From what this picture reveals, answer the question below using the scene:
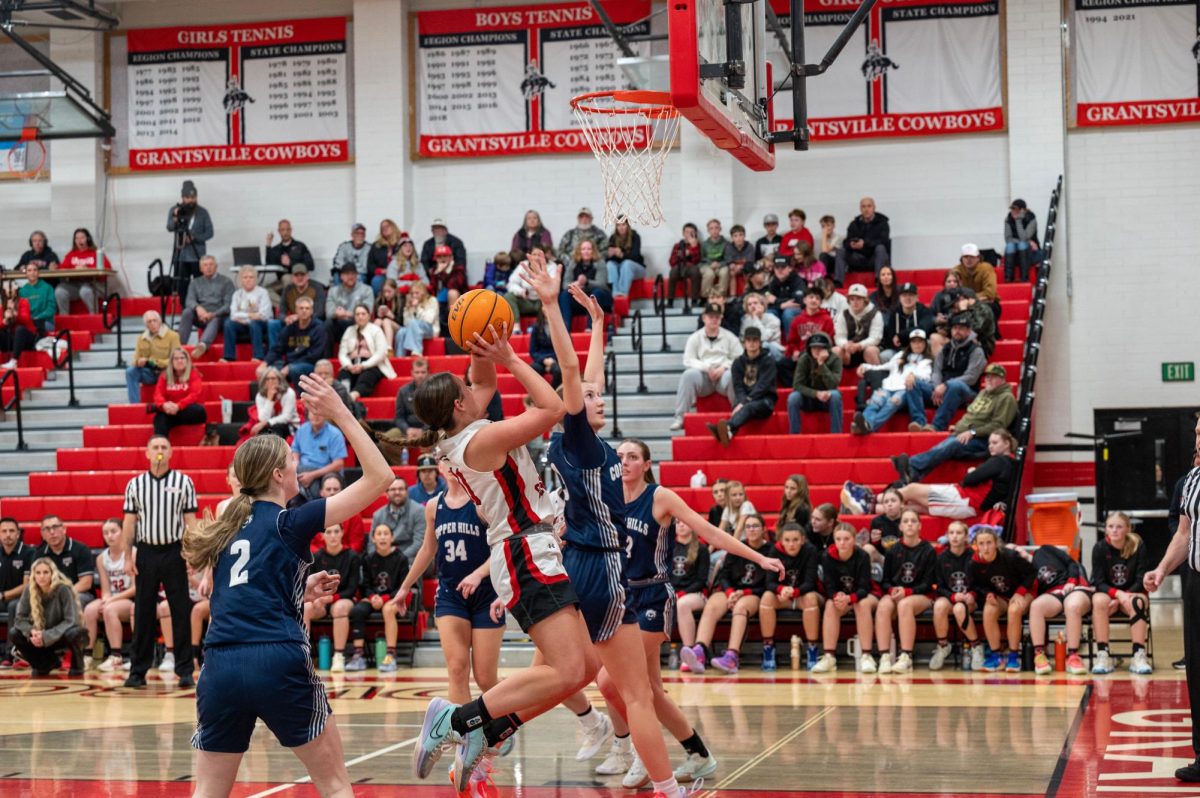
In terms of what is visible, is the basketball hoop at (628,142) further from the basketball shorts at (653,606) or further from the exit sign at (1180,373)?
the exit sign at (1180,373)

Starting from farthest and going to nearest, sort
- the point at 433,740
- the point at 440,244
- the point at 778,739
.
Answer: the point at 440,244
the point at 778,739
the point at 433,740

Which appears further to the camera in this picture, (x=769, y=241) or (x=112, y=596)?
(x=769, y=241)

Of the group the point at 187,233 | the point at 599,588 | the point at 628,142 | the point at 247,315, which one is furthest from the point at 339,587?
the point at 187,233

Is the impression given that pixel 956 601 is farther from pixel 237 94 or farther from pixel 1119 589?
pixel 237 94

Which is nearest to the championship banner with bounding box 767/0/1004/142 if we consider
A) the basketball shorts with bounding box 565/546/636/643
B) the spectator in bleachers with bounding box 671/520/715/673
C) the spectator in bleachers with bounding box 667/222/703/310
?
the spectator in bleachers with bounding box 667/222/703/310

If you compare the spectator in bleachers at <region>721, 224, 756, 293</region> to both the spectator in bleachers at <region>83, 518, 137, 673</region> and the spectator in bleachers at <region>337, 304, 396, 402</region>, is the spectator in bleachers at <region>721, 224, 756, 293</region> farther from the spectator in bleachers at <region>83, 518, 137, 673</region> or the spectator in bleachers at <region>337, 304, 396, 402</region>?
the spectator in bleachers at <region>83, 518, 137, 673</region>

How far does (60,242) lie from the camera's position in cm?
2194

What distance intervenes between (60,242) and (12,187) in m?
1.18

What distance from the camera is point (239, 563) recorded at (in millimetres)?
5078

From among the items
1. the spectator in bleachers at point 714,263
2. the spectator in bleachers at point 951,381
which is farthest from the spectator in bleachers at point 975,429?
the spectator in bleachers at point 714,263

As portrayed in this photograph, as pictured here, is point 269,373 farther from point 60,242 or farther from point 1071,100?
point 1071,100

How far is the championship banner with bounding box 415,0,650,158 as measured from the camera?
21.1 m

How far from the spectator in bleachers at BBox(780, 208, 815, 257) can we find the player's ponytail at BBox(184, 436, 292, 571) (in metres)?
14.5

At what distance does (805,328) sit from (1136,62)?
6141 millimetres
